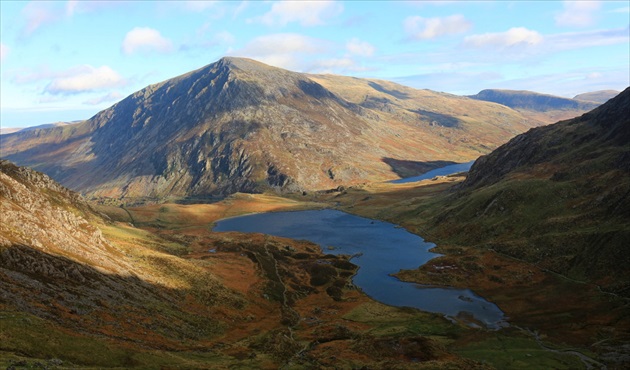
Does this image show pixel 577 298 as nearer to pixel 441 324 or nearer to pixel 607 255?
pixel 607 255

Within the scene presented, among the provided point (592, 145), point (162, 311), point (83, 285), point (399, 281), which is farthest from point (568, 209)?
point (83, 285)

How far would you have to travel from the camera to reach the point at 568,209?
457 ft

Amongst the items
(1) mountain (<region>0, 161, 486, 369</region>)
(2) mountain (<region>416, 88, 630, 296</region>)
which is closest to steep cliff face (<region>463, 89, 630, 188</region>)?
(2) mountain (<region>416, 88, 630, 296</region>)

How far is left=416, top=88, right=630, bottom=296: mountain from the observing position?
363 feet

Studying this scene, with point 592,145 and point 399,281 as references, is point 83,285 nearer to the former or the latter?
point 399,281

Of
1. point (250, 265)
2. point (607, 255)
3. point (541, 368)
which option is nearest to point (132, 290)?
point (250, 265)

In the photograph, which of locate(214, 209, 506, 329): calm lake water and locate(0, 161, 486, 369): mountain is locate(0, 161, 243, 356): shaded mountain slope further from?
locate(214, 209, 506, 329): calm lake water

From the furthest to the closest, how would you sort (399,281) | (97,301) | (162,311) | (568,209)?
(568,209)
(399,281)
(162,311)
(97,301)

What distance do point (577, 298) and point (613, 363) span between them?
107 ft

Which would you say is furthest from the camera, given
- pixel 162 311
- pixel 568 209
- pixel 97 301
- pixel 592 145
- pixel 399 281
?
pixel 592 145

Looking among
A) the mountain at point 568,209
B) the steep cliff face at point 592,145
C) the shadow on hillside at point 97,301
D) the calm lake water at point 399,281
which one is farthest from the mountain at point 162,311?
the steep cliff face at point 592,145

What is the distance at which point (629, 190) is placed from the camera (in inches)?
4877

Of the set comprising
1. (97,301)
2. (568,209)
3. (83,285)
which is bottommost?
(568,209)

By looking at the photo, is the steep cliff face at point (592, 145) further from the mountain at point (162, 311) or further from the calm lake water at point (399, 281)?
the mountain at point (162, 311)
